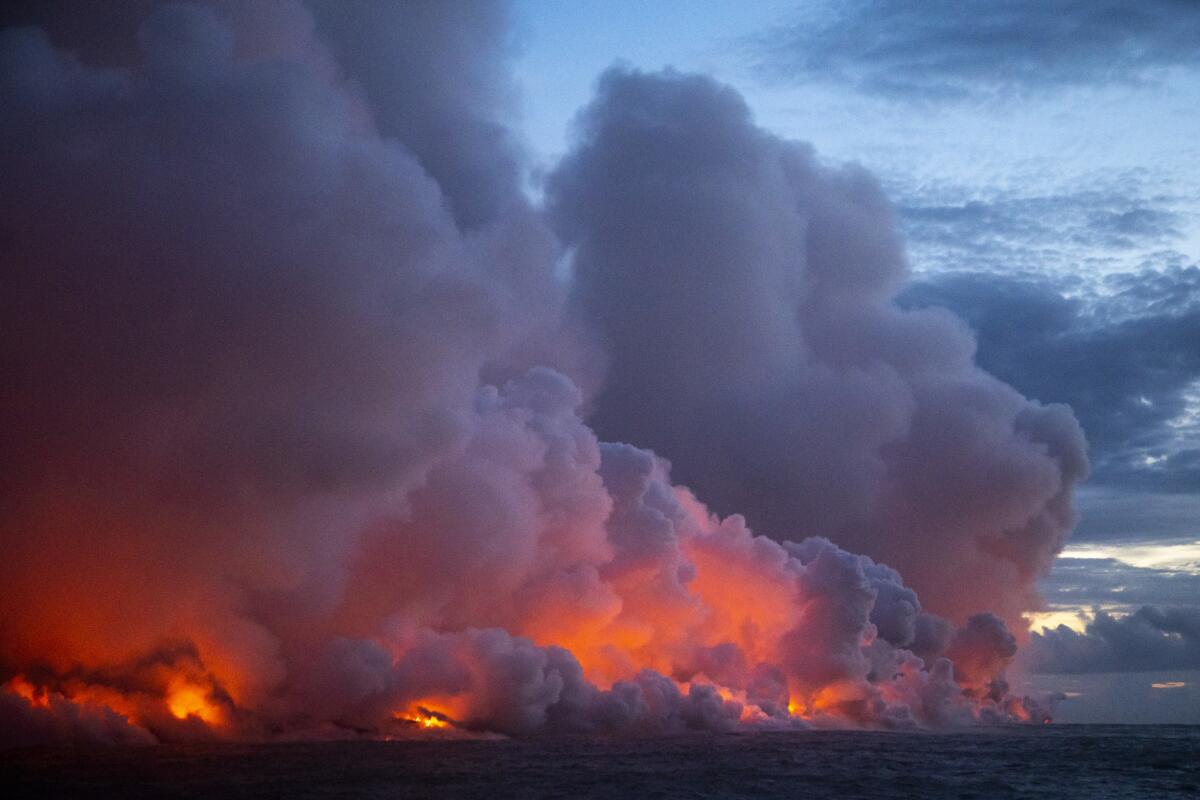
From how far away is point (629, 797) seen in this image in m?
82.5

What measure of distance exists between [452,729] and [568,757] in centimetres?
1296

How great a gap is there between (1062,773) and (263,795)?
74.3 metres

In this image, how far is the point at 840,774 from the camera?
105750 mm

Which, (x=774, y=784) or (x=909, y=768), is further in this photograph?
(x=909, y=768)

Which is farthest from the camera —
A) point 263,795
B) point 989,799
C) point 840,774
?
point 840,774

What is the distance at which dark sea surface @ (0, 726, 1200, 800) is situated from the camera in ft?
264

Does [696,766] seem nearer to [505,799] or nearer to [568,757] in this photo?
[568,757]

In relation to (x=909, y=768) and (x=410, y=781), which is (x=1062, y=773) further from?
(x=410, y=781)

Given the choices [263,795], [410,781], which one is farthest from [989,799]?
[263,795]

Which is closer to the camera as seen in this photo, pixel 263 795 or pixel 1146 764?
pixel 263 795

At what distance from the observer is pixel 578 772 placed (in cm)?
9931

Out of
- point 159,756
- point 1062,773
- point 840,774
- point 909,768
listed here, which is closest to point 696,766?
point 840,774

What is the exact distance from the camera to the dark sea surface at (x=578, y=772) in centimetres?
8050

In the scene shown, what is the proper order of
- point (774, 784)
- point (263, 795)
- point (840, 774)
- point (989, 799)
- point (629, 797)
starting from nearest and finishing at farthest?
point (263, 795), point (629, 797), point (989, 799), point (774, 784), point (840, 774)
